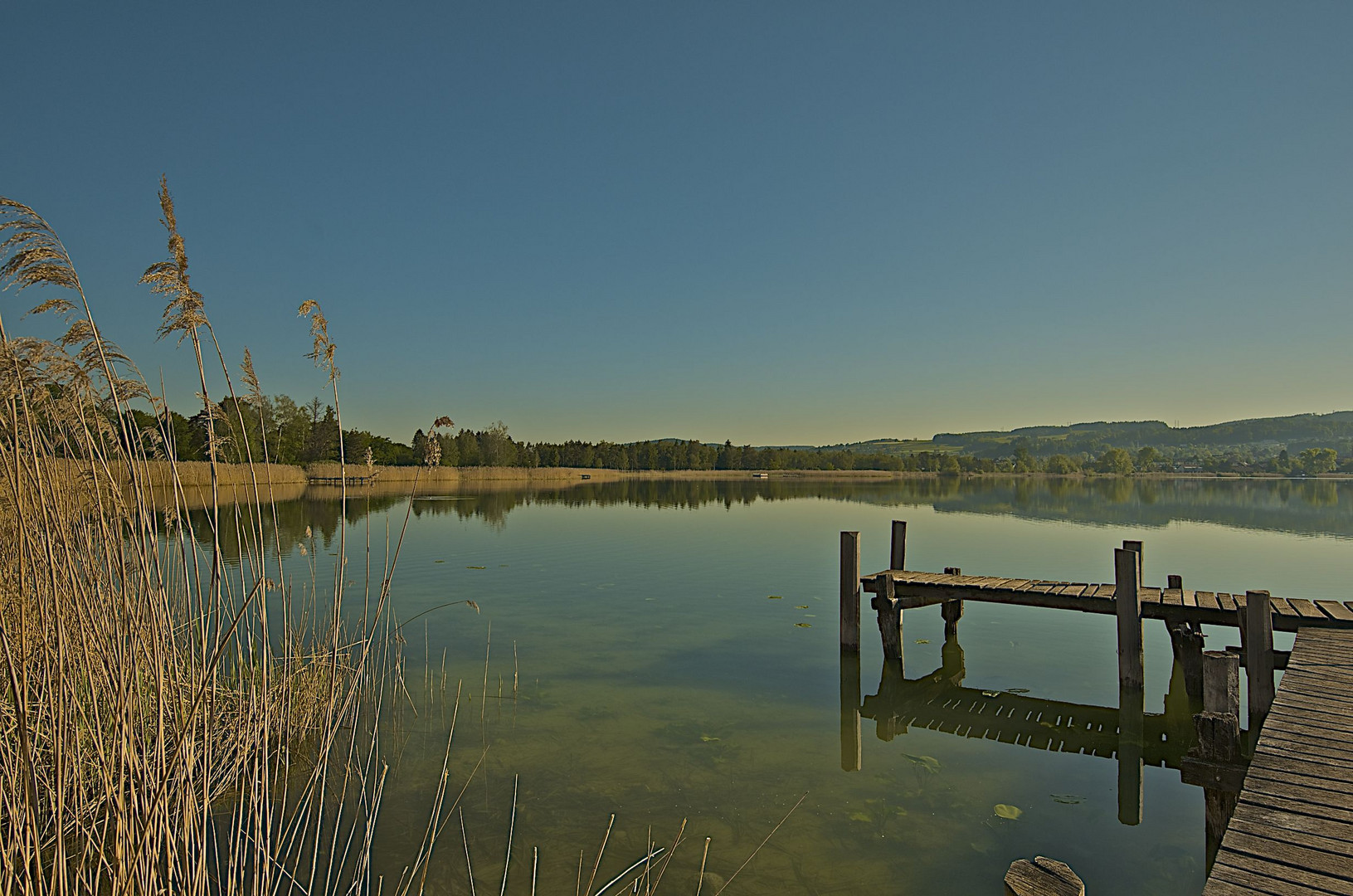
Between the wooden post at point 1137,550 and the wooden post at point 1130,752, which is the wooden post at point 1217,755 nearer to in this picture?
the wooden post at point 1130,752

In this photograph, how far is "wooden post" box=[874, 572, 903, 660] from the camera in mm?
9250

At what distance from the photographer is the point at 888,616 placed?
9398 millimetres

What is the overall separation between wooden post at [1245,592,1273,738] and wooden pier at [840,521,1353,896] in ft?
0.04

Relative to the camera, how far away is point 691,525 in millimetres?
25750

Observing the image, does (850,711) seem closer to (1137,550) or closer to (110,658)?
(1137,550)

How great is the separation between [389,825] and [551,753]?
5.28 ft

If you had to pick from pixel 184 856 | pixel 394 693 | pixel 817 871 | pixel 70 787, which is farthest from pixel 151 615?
pixel 394 693

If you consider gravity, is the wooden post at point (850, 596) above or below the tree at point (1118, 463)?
below

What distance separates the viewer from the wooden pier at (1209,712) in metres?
3.28

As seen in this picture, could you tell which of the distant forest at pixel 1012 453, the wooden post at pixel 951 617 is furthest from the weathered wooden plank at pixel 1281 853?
the distant forest at pixel 1012 453

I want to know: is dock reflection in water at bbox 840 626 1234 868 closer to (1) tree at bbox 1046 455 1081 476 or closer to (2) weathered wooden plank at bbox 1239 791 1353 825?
(2) weathered wooden plank at bbox 1239 791 1353 825

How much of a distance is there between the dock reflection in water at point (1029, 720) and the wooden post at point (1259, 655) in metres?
0.76

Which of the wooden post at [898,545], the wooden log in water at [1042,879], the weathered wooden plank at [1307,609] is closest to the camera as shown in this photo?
the wooden log in water at [1042,879]


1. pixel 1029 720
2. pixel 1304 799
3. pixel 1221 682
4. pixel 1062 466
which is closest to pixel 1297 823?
pixel 1304 799
